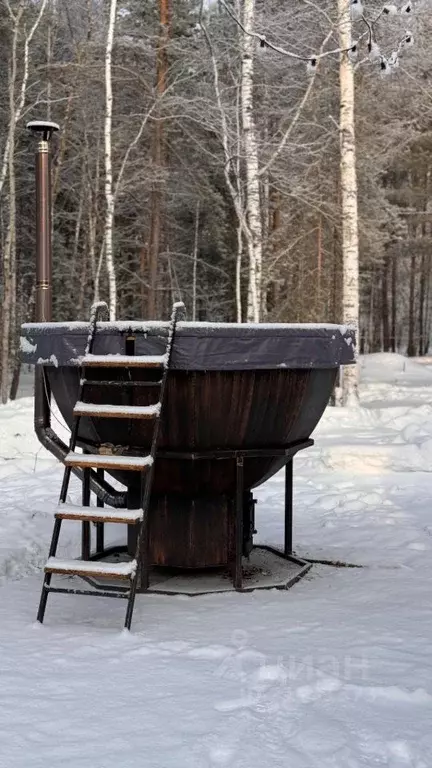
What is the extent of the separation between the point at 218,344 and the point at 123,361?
0.51 m

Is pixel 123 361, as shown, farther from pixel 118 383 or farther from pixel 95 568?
pixel 95 568

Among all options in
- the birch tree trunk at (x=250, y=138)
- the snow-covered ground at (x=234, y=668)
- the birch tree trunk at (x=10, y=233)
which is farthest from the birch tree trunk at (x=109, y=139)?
the snow-covered ground at (x=234, y=668)

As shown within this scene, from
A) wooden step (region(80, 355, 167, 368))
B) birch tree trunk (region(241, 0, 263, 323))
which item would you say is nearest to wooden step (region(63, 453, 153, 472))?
wooden step (region(80, 355, 167, 368))

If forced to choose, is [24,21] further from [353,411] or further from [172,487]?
[172,487]

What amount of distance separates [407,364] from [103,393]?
25231 mm

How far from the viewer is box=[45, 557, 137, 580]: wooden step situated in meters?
3.53

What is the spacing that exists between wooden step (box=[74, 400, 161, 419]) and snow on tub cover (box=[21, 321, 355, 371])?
28cm

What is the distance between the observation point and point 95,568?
11.7ft

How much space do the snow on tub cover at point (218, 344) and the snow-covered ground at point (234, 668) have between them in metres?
1.34

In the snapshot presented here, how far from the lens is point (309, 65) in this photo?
7301mm

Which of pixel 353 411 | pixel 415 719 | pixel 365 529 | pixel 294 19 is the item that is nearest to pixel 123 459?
pixel 415 719

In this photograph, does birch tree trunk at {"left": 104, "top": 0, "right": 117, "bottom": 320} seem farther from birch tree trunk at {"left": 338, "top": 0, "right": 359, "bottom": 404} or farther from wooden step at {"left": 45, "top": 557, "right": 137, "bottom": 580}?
wooden step at {"left": 45, "top": 557, "right": 137, "bottom": 580}

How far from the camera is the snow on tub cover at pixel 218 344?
3867 mm

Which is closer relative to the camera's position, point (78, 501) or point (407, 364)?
point (78, 501)
